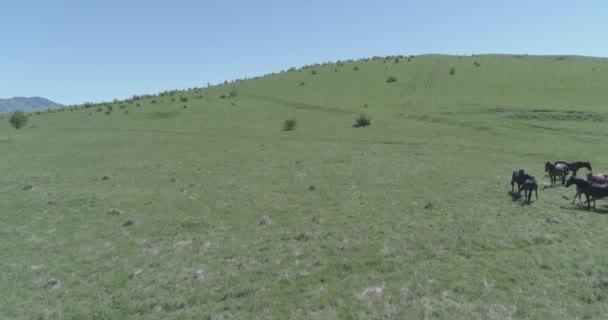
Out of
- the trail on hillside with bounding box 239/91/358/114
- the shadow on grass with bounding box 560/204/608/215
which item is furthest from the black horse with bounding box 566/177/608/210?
the trail on hillside with bounding box 239/91/358/114

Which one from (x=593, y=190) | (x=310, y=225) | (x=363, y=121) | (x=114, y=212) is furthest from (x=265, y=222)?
(x=363, y=121)

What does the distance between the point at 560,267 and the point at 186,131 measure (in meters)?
37.9

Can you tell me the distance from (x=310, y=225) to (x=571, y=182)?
1073 centimetres

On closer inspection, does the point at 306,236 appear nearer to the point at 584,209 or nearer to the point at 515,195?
the point at 515,195

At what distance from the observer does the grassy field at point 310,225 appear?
7.97 meters

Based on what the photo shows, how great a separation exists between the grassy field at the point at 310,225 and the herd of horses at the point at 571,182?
656 millimetres

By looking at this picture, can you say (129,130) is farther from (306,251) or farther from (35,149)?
(306,251)

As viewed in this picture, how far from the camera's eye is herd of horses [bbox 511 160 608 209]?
13602mm

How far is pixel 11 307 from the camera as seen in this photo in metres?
8.02

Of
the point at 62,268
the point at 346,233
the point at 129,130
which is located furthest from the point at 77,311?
the point at 129,130

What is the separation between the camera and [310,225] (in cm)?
1286

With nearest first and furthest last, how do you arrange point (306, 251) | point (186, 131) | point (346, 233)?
point (306, 251) → point (346, 233) → point (186, 131)

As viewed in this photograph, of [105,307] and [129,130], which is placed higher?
[129,130]

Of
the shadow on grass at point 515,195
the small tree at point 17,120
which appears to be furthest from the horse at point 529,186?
the small tree at point 17,120
